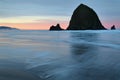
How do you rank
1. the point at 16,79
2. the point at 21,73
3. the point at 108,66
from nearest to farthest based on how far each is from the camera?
the point at 16,79 → the point at 21,73 → the point at 108,66

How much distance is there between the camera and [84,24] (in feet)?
544

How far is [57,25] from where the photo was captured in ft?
543

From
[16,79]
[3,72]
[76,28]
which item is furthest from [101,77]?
[76,28]

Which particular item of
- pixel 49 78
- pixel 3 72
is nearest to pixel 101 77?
pixel 49 78

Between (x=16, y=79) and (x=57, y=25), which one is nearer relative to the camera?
(x=16, y=79)

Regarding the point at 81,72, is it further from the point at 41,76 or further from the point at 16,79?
the point at 16,79

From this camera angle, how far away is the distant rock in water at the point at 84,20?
540 feet

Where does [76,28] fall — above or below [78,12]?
below

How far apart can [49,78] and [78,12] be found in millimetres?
168068

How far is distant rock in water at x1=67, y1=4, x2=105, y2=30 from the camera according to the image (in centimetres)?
16450

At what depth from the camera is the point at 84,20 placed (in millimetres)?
167375

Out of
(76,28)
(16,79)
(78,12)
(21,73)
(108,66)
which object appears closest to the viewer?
(16,79)

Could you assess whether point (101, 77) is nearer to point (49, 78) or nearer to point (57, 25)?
point (49, 78)

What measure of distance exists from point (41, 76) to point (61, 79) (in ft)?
2.22
